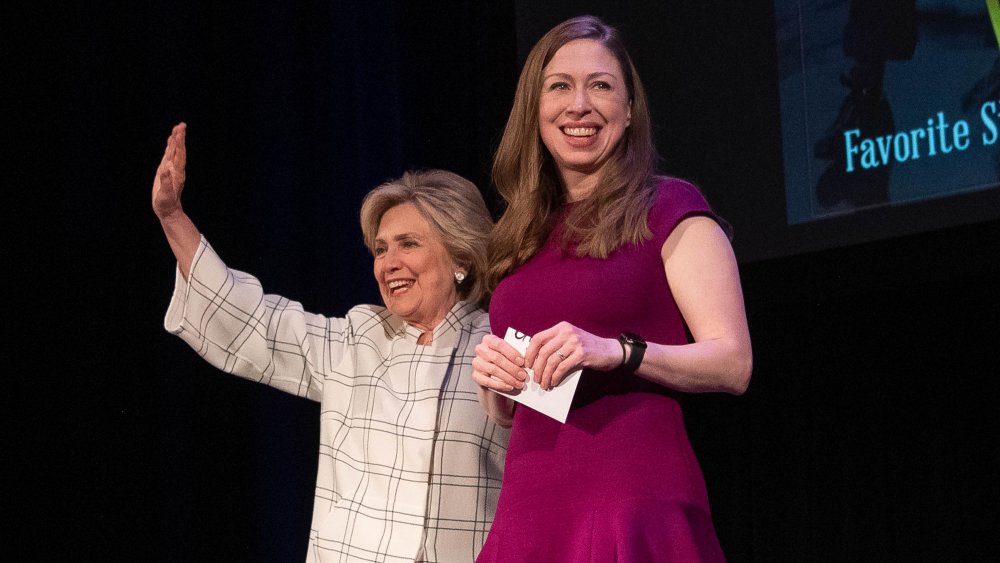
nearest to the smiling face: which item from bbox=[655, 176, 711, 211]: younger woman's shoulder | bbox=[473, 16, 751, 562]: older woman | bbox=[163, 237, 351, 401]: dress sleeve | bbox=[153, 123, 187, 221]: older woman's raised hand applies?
bbox=[473, 16, 751, 562]: older woman

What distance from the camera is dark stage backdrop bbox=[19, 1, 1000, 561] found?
116 inches

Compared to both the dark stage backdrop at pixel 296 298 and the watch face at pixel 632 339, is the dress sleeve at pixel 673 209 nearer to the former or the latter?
the watch face at pixel 632 339

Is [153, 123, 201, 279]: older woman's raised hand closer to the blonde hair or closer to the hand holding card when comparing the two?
the blonde hair

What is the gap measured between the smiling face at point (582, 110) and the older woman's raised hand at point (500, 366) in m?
0.39

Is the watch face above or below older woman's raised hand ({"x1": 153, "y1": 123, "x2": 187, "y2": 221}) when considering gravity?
below

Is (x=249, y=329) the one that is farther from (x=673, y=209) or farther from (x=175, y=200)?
(x=673, y=209)

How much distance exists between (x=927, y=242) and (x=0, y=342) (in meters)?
2.46

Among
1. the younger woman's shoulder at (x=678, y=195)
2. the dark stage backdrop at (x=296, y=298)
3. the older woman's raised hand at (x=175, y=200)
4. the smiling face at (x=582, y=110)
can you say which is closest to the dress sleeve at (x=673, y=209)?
the younger woman's shoulder at (x=678, y=195)

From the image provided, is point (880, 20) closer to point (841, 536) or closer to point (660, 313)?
point (841, 536)

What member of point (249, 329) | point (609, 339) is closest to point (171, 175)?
point (249, 329)

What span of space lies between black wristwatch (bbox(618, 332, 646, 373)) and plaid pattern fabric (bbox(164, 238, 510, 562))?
95 cm

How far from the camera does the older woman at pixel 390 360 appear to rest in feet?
7.84

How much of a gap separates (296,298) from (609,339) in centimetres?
233

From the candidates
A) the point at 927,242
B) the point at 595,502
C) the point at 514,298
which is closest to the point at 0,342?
the point at 514,298
